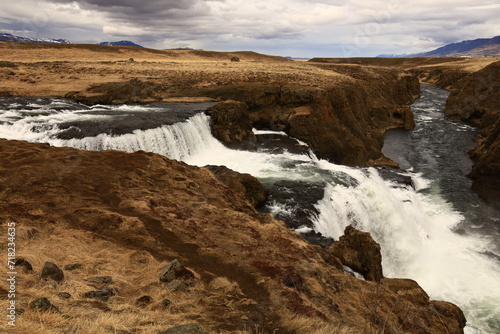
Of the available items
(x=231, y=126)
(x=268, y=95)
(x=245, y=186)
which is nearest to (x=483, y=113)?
(x=268, y=95)

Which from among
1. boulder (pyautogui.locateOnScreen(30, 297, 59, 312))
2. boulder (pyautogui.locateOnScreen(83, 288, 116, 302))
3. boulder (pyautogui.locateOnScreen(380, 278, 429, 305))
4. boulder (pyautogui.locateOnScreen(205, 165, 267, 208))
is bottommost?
boulder (pyautogui.locateOnScreen(380, 278, 429, 305))

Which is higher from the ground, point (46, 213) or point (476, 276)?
point (46, 213)

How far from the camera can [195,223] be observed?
36.3ft

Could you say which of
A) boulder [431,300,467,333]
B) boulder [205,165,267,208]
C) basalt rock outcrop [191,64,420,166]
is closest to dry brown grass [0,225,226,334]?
boulder [205,165,267,208]

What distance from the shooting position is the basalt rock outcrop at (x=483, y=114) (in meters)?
25.8

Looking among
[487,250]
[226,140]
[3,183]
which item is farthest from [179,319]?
[226,140]

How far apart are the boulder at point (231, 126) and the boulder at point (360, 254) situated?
1406 cm

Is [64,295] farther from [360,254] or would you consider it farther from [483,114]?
[483,114]

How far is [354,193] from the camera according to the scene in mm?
19141

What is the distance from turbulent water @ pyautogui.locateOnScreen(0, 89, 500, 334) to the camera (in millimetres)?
15953

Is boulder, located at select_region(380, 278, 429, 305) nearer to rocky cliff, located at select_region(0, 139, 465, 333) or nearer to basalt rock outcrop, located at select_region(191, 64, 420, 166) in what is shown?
rocky cliff, located at select_region(0, 139, 465, 333)

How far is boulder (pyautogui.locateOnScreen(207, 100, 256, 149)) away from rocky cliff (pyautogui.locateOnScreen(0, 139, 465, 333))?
38.3ft

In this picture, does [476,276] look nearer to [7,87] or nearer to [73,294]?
[73,294]

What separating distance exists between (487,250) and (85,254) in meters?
19.1
